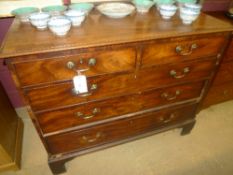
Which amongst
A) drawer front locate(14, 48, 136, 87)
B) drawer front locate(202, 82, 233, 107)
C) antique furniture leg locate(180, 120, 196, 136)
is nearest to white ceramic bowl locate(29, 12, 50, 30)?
drawer front locate(14, 48, 136, 87)

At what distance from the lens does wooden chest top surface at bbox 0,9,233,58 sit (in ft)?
2.56

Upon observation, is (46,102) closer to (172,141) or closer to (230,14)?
(172,141)

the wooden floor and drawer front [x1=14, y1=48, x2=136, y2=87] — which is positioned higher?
drawer front [x1=14, y1=48, x2=136, y2=87]

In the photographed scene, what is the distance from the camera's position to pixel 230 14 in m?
1.52

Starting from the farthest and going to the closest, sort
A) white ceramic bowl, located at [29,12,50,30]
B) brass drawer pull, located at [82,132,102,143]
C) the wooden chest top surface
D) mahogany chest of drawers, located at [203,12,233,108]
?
mahogany chest of drawers, located at [203,12,233,108]
brass drawer pull, located at [82,132,102,143]
white ceramic bowl, located at [29,12,50,30]
the wooden chest top surface

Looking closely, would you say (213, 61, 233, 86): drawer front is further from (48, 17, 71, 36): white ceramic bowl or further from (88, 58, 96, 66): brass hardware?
(48, 17, 71, 36): white ceramic bowl

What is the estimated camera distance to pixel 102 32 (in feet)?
2.99

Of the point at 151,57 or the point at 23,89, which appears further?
the point at 151,57

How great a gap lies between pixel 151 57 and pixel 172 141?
92 centimetres

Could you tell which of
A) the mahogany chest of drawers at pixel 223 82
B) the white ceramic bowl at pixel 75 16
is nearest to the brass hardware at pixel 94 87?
the white ceramic bowl at pixel 75 16

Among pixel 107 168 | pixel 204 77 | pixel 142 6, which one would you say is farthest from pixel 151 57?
pixel 107 168

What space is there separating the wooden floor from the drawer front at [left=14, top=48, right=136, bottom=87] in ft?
2.68

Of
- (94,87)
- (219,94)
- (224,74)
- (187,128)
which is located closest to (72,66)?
(94,87)

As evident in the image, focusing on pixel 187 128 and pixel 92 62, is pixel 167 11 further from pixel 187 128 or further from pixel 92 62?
pixel 187 128
